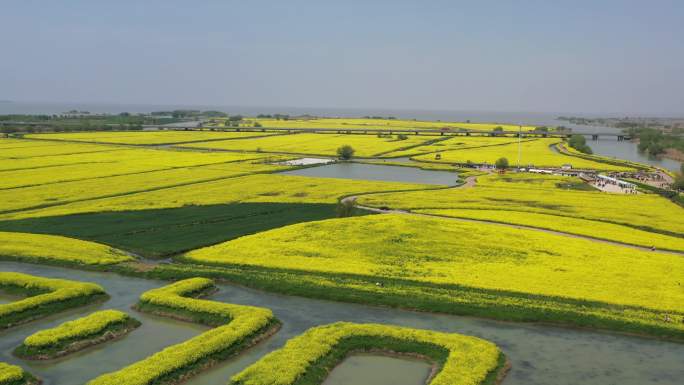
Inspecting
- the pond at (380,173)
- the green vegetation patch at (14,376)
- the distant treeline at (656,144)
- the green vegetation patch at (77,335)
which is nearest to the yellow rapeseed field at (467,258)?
the green vegetation patch at (77,335)

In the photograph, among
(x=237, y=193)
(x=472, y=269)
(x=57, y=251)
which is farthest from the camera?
(x=237, y=193)

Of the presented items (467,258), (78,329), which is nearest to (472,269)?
(467,258)

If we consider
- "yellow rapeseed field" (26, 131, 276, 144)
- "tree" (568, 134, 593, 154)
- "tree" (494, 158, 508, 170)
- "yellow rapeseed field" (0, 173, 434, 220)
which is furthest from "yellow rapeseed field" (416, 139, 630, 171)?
"yellow rapeseed field" (26, 131, 276, 144)

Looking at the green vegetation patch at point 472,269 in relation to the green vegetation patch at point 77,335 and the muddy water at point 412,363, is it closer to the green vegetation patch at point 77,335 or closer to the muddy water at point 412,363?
the muddy water at point 412,363

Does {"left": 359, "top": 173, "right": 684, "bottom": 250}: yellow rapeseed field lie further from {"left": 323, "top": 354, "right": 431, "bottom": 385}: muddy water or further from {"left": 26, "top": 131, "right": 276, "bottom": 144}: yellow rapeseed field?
{"left": 26, "top": 131, "right": 276, "bottom": 144}: yellow rapeseed field

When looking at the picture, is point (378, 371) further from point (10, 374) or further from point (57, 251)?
point (57, 251)

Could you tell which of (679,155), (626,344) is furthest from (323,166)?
(679,155)
